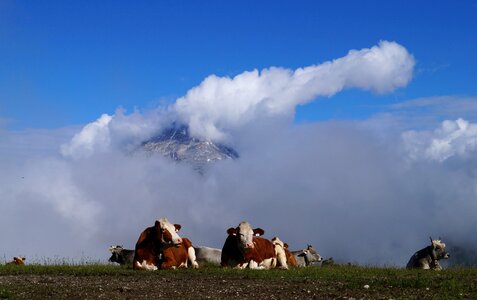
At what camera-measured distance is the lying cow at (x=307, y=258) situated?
137 feet

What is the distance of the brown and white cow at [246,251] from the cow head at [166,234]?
2.22 meters

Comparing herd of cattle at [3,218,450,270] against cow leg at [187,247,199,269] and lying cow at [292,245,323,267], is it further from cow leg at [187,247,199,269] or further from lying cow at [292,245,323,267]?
lying cow at [292,245,323,267]

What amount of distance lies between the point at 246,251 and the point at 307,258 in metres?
12.9

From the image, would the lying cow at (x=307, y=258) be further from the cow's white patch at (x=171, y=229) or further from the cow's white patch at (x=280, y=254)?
the cow's white patch at (x=171, y=229)

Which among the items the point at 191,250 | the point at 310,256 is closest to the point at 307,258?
the point at 310,256

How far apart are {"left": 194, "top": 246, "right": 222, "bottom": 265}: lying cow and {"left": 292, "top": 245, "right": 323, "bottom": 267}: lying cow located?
17.4ft

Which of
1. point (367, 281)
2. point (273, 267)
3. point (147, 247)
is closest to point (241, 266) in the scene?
point (273, 267)

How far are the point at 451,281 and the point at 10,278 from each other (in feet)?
49.3

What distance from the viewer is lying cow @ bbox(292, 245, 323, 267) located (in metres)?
41.7

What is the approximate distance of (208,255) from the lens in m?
37.0

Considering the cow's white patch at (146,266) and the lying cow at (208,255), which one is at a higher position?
the lying cow at (208,255)

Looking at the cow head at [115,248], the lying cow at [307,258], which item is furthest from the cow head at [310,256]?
the cow head at [115,248]

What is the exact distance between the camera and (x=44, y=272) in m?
28.1

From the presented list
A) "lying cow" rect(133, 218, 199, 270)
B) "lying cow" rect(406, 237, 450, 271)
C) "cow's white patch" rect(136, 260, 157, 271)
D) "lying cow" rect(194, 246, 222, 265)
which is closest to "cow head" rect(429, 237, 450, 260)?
"lying cow" rect(406, 237, 450, 271)
